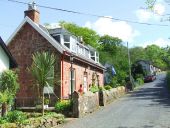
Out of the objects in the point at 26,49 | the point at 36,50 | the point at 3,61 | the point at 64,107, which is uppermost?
the point at 26,49

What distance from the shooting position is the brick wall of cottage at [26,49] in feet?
106

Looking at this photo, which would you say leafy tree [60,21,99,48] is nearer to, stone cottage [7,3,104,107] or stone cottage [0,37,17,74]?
stone cottage [7,3,104,107]

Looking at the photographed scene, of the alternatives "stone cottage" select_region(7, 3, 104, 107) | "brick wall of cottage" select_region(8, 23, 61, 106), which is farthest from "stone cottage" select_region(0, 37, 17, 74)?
"brick wall of cottage" select_region(8, 23, 61, 106)

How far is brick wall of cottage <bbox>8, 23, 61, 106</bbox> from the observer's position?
106 feet

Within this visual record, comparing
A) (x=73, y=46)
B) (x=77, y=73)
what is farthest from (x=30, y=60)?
(x=73, y=46)

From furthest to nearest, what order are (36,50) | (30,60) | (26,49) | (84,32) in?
(84,32) < (26,49) < (30,60) < (36,50)

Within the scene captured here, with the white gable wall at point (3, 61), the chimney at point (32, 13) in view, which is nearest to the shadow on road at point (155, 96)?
the white gable wall at point (3, 61)

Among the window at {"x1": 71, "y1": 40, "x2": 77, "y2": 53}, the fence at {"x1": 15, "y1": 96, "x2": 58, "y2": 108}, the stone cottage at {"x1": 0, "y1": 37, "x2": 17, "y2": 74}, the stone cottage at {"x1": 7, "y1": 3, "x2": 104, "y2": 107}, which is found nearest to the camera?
the stone cottage at {"x1": 0, "y1": 37, "x2": 17, "y2": 74}

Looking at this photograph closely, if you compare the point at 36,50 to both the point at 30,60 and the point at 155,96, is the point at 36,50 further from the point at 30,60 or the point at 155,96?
the point at 155,96

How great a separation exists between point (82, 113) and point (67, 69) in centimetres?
886

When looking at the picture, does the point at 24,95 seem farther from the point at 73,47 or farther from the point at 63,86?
the point at 73,47

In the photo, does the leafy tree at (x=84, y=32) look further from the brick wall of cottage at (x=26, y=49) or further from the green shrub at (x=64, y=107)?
the green shrub at (x=64, y=107)

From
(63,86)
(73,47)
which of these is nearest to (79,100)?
(63,86)

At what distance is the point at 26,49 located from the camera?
108 feet
